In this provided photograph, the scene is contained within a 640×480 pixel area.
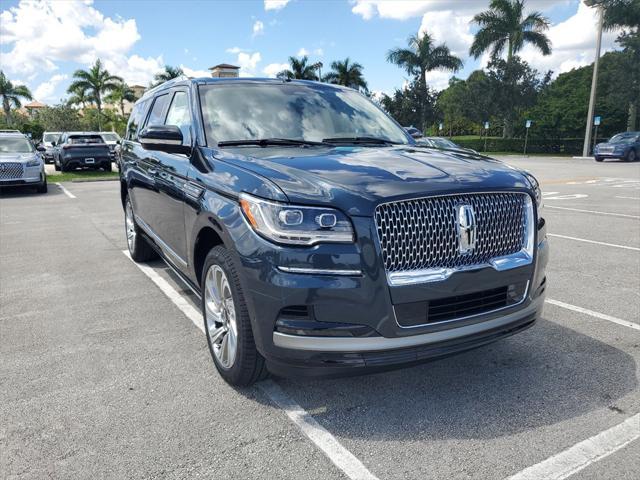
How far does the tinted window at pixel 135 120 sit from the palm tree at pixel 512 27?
4473 cm

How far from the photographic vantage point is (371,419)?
2977 mm

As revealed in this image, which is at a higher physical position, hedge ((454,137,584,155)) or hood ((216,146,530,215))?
hood ((216,146,530,215))

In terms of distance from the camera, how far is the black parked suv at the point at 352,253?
267 centimetres

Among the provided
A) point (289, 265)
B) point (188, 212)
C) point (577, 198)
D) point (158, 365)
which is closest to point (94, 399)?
point (158, 365)

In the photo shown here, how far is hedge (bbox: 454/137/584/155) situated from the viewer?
44531 mm

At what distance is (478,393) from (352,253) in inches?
51.8

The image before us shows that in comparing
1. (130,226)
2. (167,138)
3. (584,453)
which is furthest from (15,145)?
(584,453)

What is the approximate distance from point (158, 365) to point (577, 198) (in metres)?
12.3

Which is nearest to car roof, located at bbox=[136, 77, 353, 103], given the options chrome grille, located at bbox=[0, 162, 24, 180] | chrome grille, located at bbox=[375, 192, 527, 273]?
chrome grille, located at bbox=[375, 192, 527, 273]

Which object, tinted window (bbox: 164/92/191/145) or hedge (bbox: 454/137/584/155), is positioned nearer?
tinted window (bbox: 164/92/191/145)

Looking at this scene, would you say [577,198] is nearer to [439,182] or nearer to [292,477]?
[439,182]

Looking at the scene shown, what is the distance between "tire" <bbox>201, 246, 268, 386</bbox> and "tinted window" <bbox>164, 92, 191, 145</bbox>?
1186 mm

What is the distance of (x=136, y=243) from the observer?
647cm

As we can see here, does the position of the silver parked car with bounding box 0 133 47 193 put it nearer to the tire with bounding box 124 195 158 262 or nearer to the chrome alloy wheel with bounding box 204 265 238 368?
the tire with bounding box 124 195 158 262
